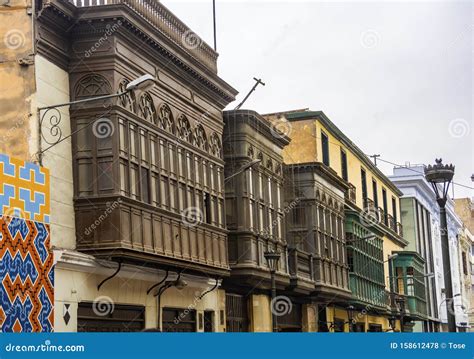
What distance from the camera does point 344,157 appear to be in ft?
156

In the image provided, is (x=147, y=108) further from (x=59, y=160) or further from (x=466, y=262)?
(x=466, y=262)

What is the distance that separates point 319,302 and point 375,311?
418 inches

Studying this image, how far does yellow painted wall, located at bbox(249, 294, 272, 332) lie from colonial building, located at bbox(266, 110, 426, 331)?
25.0ft

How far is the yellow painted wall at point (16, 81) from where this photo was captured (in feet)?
62.8

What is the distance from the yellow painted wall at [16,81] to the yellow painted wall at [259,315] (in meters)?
13.0

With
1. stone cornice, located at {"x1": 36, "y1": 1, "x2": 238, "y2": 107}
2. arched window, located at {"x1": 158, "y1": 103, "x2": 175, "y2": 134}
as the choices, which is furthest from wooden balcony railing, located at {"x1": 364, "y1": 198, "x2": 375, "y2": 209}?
stone cornice, located at {"x1": 36, "y1": 1, "x2": 238, "y2": 107}

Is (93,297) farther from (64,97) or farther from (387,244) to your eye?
(387,244)

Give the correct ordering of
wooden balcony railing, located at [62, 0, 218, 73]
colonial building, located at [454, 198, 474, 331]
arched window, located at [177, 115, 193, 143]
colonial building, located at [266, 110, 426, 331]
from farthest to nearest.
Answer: colonial building, located at [454, 198, 474, 331] → colonial building, located at [266, 110, 426, 331] → arched window, located at [177, 115, 193, 143] → wooden balcony railing, located at [62, 0, 218, 73]

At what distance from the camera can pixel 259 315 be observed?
30641 mm

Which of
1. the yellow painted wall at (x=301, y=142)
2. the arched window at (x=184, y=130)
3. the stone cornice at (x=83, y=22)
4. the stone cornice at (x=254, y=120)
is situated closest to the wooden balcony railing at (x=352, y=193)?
the yellow painted wall at (x=301, y=142)

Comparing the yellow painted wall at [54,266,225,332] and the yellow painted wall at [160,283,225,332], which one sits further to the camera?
the yellow painted wall at [160,283,225,332]

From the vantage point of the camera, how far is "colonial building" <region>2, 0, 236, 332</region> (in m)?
19.6

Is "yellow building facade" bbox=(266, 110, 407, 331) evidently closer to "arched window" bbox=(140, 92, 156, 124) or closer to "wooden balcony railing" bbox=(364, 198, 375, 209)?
"wooden balcony railing" bbox=(364, 198, 375, 209)

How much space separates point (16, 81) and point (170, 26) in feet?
21.6
